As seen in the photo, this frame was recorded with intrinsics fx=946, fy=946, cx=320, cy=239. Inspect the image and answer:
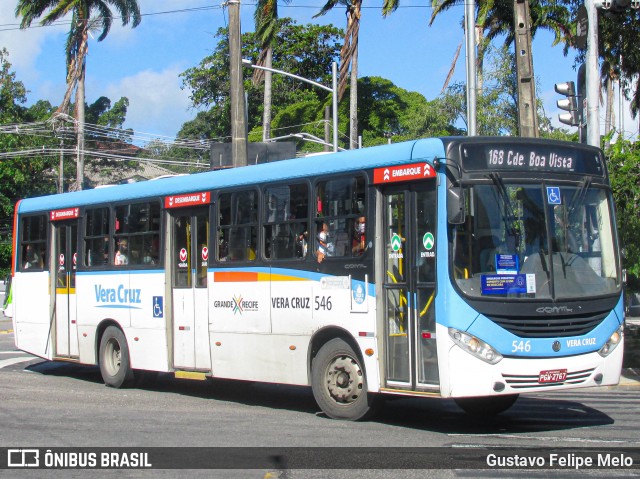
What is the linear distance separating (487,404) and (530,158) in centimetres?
319

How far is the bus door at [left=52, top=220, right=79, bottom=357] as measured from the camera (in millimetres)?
16453

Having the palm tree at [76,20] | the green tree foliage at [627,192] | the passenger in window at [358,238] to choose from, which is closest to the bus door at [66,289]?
the passenger in window at [358,238]

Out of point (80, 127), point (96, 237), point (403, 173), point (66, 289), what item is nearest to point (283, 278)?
point (403, 173)

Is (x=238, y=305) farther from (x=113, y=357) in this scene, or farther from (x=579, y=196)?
(x=579, y=196)

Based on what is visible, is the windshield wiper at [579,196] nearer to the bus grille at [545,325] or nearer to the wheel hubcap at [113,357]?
the bus grille at [545,325]

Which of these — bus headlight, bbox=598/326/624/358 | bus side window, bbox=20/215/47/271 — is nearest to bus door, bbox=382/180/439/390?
bus headlight, bbox=598/326/624/358

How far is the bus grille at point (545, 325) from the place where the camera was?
9710mm

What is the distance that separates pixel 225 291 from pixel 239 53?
7.67 metres

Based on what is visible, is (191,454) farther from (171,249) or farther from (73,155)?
(73,155)

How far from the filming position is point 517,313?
31.9ft

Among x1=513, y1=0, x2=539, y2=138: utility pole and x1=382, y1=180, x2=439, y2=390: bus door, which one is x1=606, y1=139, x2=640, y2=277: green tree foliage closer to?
x1=513, y1=0, x2=539, y2=138: utility pole

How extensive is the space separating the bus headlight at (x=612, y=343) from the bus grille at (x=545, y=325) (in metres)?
0.31

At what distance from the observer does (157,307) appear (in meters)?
14.5

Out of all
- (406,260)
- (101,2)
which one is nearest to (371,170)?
(406,260)
